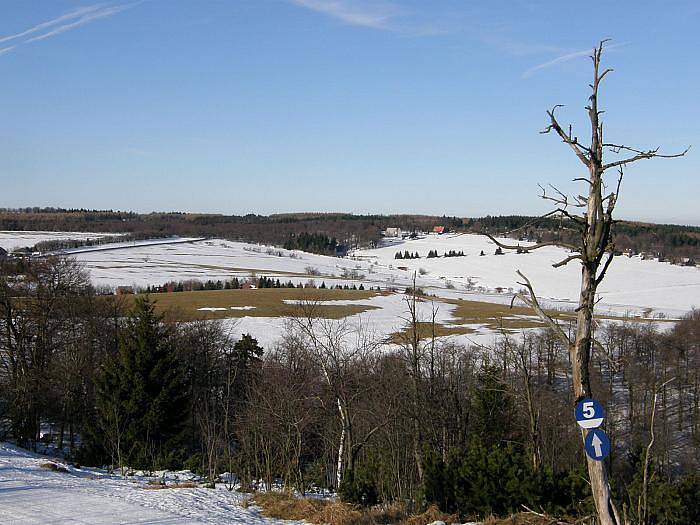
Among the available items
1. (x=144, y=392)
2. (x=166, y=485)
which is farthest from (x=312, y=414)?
(x=166, y=485)

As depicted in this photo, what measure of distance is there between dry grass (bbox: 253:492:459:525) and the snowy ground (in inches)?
15.8

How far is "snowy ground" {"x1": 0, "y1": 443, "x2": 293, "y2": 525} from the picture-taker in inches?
439

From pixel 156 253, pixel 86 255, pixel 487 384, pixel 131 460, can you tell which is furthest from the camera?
pixel 156 253

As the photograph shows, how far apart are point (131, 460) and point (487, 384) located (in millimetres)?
15192

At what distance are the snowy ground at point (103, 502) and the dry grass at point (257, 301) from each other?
44.5 meters

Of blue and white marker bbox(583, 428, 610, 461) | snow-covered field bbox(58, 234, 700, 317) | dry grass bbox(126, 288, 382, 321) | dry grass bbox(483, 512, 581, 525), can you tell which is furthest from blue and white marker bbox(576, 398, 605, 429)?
snow-covered field bbox(58, 234, 700, 317)

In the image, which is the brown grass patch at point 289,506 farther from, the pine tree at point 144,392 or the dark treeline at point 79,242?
the dark treeline at point 79,242

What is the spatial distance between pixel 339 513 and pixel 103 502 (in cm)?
497

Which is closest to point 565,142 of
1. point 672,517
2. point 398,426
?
point 672,517

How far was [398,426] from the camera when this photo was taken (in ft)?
75.8

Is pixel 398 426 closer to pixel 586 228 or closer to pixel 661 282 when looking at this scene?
pixel 586 228

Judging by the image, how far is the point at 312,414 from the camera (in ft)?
83.1

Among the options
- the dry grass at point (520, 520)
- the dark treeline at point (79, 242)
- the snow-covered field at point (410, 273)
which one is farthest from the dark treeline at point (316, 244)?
the dry grass at point (520, 520)

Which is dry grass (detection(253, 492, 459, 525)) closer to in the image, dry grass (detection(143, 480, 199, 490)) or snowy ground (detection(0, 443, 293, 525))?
snowy ground (detection(0, 443, 293, 525))
